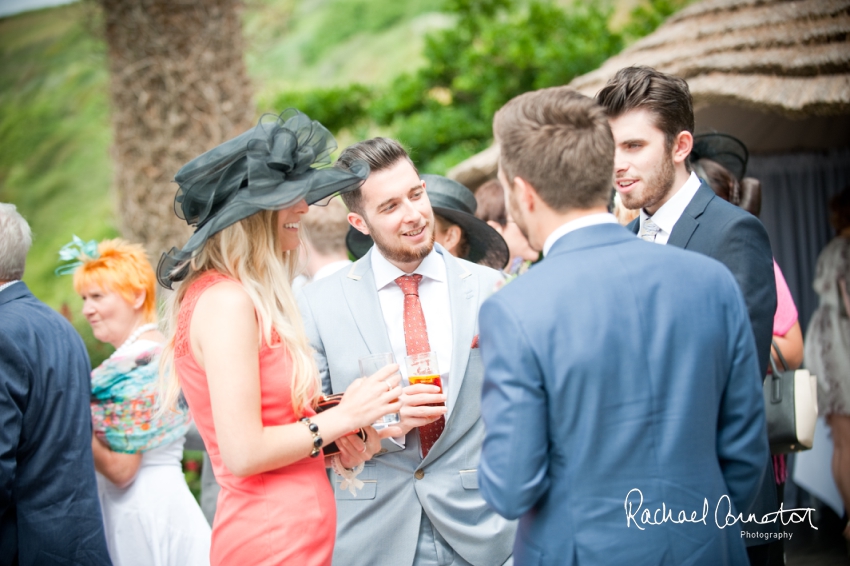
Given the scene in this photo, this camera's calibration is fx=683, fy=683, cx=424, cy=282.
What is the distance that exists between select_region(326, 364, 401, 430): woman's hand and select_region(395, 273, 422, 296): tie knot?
71 cm

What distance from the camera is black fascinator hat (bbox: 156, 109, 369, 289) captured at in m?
2.05

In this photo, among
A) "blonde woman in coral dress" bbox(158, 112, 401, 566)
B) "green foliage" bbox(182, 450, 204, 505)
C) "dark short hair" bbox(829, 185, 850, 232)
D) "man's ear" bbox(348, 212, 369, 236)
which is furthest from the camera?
"green foliage" bbox(182, 450, 204, 505)

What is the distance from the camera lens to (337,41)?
47.2 feet

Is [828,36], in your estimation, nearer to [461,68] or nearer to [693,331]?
[693,331]

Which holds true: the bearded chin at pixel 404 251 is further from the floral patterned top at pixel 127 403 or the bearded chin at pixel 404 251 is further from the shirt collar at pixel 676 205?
the floral patterned top at pixel 127 403

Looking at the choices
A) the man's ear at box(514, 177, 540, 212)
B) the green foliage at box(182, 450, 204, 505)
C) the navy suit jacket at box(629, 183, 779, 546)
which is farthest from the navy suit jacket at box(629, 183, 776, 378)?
the green foliage at box(182, 450, 204, 505)

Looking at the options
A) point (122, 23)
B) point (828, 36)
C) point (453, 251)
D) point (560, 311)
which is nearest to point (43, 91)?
point (122, 23)

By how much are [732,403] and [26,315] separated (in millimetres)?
2556

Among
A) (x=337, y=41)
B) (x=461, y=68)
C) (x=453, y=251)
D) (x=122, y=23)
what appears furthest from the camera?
(x=337, y=41)

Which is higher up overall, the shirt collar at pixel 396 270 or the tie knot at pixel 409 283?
the shirt collar at pixel 396 270

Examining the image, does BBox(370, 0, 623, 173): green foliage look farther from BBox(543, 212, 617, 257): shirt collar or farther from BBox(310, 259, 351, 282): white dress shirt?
BBox(543, 212, 617, 257): shirt collar

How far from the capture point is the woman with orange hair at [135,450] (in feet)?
10.7

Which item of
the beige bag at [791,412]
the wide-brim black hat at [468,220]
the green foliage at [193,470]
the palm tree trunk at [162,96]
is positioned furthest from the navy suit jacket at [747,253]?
the palm tree trunk at [162,96]

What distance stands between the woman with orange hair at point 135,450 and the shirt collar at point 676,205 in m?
2.29
